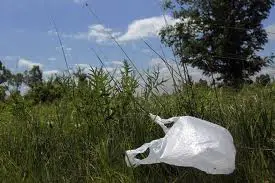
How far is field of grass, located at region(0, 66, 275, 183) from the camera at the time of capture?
149 inches

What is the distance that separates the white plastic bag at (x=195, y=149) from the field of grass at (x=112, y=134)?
26cm

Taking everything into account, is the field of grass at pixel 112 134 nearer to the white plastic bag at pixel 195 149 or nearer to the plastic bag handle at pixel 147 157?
the plastic bag handle at pixel 147 157

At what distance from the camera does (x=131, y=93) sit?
15.3 ft

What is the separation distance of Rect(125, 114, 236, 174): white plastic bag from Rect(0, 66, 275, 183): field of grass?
0.85ft

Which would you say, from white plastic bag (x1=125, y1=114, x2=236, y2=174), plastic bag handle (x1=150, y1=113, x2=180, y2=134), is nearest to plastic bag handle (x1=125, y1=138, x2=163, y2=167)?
white plastic bag (x1=125, y1=114, x2=236, y2=174)

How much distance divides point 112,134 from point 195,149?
121 cm

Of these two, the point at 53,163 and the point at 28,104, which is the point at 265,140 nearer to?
the point at 53,163

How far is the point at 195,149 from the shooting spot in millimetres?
3324

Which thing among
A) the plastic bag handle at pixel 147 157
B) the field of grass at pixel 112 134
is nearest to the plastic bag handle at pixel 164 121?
the field of grass at pixel 112 134

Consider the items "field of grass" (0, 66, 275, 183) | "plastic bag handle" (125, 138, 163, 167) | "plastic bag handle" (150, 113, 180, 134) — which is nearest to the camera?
"plastic bag handle" (125, 138, 163, 167)

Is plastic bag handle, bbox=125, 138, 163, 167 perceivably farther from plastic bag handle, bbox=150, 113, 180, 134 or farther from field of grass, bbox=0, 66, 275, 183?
plastic bag handle, bbox=150, 113, 180, 134

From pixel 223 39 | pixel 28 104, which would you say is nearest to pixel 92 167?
pixel 28 104

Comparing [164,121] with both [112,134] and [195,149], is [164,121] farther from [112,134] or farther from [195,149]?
[195,149]

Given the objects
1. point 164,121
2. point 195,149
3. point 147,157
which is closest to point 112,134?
point 164,121
